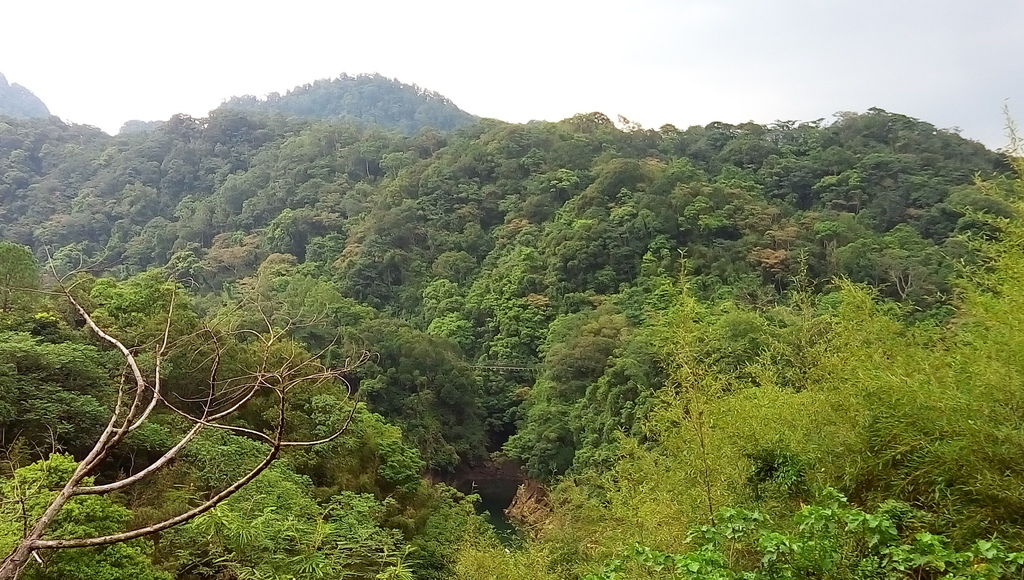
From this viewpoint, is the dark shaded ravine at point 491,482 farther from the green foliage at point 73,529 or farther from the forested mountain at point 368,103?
the forested mountain at point 368,103

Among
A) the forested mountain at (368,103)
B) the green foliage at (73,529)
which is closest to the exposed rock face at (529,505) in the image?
the green foliage at (73,529)

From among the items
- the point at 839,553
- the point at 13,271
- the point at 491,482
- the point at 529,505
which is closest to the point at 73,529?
the point at 839,553

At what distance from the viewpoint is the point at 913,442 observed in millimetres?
3299

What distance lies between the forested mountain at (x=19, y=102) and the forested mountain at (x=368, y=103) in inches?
667

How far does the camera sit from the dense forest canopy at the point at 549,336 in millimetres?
3352

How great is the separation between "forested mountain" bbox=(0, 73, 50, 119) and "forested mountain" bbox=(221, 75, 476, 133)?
16939 millimetres

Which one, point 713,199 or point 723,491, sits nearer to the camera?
point 723,491

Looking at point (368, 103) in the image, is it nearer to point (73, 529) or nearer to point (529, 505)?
point (529, 505)

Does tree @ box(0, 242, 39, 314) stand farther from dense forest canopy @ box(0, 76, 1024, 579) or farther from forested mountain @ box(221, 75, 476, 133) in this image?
forested mountain @ box(221, 75, 476, 133)

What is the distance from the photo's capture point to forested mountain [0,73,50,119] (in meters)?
54.0

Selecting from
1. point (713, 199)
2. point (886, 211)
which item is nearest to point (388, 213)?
point (713, 199)

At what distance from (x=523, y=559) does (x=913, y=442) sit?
474 cm

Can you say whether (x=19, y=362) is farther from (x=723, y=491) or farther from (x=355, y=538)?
(x=723, y=491)

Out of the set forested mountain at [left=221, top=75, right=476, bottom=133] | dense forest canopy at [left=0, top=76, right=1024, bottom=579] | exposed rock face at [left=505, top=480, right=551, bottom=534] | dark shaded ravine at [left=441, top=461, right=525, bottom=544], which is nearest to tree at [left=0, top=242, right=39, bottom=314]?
dense forest canopy at [left=0, top=76, right=1024, bottom=579]
